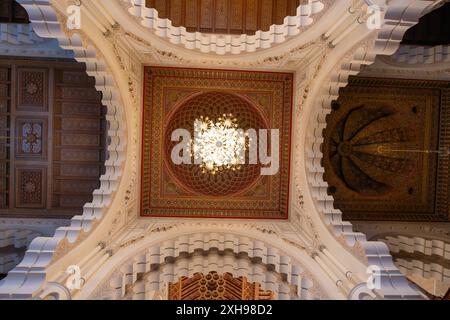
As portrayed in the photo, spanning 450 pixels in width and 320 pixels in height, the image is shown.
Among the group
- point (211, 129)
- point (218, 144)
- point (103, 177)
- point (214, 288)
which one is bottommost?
point (214, 288)

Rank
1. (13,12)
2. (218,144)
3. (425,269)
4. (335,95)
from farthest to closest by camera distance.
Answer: (13,12)
(218,144)
(425,269)
(335,95)

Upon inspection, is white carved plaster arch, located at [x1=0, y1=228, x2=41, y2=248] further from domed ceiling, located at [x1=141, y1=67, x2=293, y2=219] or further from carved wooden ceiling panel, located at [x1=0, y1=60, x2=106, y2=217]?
domed ceiling, located at [x1=141, y1=67, x2=293, y2=219]

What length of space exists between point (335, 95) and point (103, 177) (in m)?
3.88

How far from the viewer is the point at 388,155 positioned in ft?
23.0

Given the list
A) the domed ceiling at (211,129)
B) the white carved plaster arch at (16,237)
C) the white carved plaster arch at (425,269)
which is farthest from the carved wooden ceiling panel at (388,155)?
the white carved plaster arch at (16,237)

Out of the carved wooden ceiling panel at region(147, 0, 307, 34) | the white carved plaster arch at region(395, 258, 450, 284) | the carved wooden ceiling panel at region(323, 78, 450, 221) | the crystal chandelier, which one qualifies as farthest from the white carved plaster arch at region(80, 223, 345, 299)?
the carved wooden ceiling panel at region(147, 0, 307, 34)

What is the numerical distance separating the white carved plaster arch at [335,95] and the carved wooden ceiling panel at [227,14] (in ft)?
6.89

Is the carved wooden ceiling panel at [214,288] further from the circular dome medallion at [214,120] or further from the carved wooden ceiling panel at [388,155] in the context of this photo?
the carved wooden ceiling panel at [388,155]

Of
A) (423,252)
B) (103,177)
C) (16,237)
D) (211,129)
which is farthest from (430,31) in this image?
(16,237)

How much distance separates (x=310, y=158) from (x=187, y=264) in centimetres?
275

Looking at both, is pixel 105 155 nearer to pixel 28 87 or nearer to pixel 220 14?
pixel 28 87

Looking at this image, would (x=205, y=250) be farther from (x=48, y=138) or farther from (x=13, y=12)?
(x=13, y=12)

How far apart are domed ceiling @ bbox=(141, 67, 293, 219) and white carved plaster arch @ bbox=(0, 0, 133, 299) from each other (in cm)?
90

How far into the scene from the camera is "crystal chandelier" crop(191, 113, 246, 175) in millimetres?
5977
